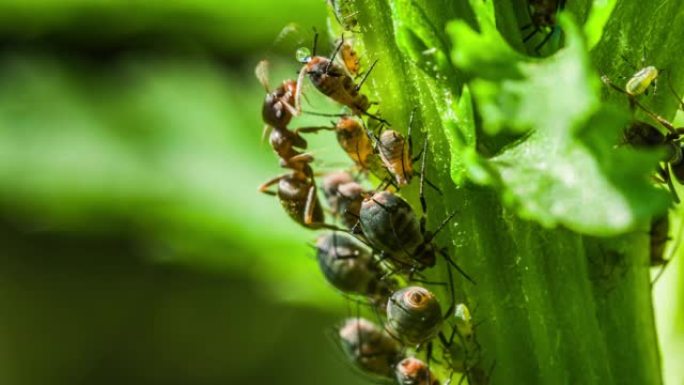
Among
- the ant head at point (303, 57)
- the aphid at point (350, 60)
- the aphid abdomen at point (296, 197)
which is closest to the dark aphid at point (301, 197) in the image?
the aphid abdomen at point (296, 197)

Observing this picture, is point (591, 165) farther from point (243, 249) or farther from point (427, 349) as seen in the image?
point (243, 249)

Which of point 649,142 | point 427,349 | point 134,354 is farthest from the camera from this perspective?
point 134,354

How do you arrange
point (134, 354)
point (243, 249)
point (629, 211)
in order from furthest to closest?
point (134, 354)
point (243, 249)
point (629, 211)

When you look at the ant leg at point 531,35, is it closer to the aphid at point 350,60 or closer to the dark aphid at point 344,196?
the aphid at point 350,60

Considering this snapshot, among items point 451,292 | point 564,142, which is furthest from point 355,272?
point 564,142

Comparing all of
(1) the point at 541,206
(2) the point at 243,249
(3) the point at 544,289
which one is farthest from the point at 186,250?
(1) the point at 541,206

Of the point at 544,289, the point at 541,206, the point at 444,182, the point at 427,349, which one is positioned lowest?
the point at 427,349

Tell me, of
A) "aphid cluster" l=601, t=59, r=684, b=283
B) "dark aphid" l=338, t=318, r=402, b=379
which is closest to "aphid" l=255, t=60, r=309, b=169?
"dark aphid" l=338, t=318, r=402, b=379

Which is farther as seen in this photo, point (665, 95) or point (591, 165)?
point (665, 95)
